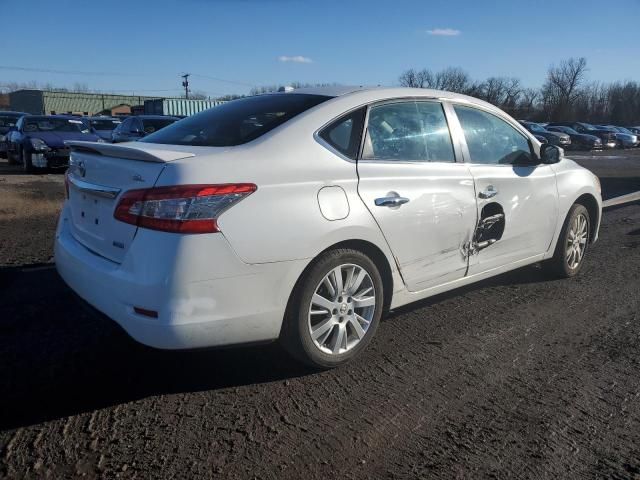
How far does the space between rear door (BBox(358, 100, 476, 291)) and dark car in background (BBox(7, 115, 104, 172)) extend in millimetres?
11372

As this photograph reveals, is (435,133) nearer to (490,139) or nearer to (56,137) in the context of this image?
(490,139)

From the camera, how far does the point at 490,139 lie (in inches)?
173

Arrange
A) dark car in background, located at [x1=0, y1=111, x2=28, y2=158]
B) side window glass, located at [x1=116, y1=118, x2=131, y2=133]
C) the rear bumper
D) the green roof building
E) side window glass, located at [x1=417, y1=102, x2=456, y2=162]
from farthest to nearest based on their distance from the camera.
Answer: the green roof building
dark car in background, located at [x1=0, y1=111, x2=28, y2=158]
side window glass, located at [x1=116, y1=118, x2=131, y2=133]
side window glass, located at [x1=417, y1=102, x2=456, y2=162]
the rear bumper

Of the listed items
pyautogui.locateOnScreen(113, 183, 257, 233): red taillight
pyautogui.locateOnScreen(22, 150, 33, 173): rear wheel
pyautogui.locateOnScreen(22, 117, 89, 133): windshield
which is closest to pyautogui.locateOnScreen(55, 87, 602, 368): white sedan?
pyautogui.locateOnScreen(113, 183, 257, 233): red taillight

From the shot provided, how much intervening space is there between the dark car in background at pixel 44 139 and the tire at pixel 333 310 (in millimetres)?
11736

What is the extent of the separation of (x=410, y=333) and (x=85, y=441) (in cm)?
221

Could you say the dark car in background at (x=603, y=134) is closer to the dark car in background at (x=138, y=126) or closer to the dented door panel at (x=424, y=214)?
the dark car in background at (x=138, y=126)

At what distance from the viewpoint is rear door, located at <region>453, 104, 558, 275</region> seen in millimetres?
4090

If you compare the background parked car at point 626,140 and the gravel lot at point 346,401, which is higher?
the background parked car at point 626,140

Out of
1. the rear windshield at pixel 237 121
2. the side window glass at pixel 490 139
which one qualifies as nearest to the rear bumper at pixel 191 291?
the rear windshield at pixel 237 121

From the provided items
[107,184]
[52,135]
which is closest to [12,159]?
[52,135]

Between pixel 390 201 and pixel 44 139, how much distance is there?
1273 centimetres

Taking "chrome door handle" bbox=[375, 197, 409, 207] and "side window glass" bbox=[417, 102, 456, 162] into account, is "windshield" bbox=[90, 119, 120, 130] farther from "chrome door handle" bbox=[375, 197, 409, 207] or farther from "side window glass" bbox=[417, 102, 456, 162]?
"chrome door handle" bbox=[375, 197, 409, 207]

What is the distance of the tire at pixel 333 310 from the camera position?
120 inches
